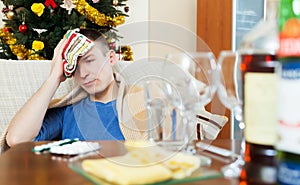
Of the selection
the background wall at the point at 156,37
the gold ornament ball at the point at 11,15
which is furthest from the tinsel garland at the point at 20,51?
the background wall at the point at 156,37

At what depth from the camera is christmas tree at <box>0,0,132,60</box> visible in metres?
2.52

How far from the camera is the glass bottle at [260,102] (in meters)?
0.54

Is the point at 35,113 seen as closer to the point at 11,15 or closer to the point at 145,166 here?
the point at 145,166

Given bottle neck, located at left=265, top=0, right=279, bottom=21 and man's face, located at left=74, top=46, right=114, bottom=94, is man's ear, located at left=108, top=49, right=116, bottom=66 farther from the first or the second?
bottle neck, located at left=265, top=0, right=279, bottom=21

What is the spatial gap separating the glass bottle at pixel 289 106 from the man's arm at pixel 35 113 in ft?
3.06

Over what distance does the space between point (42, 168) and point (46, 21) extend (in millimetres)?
2034

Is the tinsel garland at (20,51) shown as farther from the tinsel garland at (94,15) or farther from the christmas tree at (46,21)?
the tinsel garland at (94,15)

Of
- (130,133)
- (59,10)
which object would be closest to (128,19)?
(59,10)

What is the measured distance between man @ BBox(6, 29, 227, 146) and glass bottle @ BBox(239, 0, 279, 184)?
0.82 ft

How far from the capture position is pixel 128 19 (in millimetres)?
3826

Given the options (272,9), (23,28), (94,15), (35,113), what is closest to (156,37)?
(272,9)

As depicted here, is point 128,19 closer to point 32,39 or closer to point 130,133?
point 32,39

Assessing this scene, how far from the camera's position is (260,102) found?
1.82ft

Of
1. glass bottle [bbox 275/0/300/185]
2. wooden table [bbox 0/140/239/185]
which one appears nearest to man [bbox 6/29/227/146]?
wooden table [bbox 0/140/239/185]
